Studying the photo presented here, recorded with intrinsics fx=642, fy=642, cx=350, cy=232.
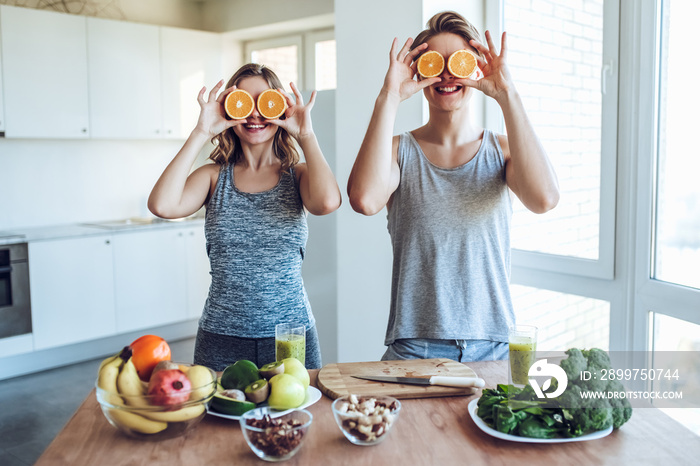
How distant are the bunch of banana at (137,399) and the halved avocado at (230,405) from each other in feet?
0.26

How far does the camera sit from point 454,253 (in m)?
1.66

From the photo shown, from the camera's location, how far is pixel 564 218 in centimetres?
264

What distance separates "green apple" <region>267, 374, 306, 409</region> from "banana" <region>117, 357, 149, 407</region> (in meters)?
0.25

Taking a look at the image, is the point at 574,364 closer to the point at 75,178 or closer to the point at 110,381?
the point at 110,381

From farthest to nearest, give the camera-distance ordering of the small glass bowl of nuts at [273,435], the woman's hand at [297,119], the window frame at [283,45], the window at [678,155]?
the window frame at [283,45] → the window at [678,155] → the woman's hand at [297,119] → the small glass bowl of nuts at [273,435]

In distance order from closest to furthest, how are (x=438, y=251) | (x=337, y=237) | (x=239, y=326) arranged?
(x=438, y=251) < (x=239, y=326) < (x=337, y=237)

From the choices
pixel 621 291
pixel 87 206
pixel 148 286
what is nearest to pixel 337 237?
pixel 621 291

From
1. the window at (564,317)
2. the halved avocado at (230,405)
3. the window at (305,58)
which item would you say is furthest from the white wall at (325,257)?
the halved avocado at (230,405)

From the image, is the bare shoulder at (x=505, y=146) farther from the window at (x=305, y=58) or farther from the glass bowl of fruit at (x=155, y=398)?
the window at (x=305, y=58)

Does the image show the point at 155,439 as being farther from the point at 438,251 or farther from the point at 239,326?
the point at 438,251

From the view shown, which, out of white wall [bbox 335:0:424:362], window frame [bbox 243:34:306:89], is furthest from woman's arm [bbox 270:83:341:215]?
window frame [bbox 243:34:306:89]

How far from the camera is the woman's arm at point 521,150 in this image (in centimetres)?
162

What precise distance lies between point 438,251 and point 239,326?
0.59m

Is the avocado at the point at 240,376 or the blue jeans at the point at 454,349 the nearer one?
the avocado at the point at 240,376
